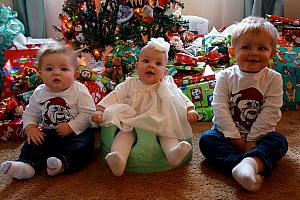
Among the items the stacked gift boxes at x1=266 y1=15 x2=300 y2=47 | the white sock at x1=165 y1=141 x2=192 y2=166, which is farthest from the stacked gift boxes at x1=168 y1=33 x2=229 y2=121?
the white sock at x1=165 y1=141 x2=192 y2=166

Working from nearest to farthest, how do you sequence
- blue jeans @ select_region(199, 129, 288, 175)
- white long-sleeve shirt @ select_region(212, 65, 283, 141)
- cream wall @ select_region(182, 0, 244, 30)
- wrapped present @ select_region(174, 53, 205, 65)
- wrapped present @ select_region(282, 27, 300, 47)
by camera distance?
blue jeans @ select_region(199, 129, 288, 175) < white long-sleeve shirt @ select_region(212, 65, 283, 141) < wrapped present @ select_region(174, 53, 205, 65) < wrapped present @ select_region(282, 27, 300, 47) < cream wall @ select_region(182, 0, 244, 30)

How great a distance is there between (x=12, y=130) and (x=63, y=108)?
0.35 meters

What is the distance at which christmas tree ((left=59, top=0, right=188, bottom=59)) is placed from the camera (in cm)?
183

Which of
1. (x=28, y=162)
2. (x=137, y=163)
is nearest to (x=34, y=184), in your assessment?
(x=28, y=162)

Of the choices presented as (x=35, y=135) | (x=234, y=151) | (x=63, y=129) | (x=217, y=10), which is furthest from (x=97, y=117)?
(x=217, y=10)

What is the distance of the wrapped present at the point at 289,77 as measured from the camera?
1.76 meters

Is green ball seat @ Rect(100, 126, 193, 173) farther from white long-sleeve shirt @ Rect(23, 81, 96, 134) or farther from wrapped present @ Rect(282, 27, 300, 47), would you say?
wrapped present @ Rect(282, 27, 300, 47)

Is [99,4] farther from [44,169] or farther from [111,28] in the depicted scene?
[44,169]

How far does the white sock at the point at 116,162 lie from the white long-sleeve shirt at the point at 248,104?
40 cm

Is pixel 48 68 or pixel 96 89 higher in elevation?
pixel 48 68

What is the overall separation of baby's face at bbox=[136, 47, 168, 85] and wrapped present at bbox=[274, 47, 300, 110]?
75cm

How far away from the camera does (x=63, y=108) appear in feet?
4.35

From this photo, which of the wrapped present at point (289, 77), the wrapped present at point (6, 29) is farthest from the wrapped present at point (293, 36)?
the wrapped present at point (6, 29)

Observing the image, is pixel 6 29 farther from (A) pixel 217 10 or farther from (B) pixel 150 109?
(A) pixel 217 10
